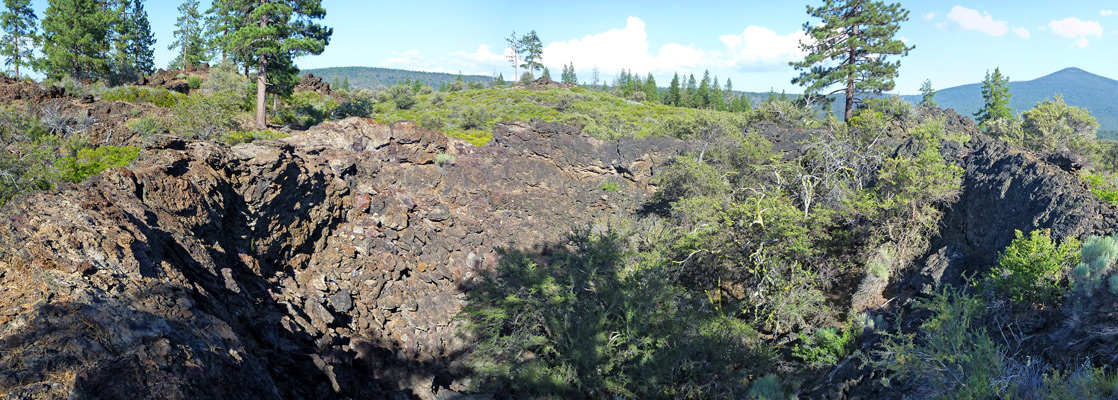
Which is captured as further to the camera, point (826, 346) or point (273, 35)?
point (273, 35)

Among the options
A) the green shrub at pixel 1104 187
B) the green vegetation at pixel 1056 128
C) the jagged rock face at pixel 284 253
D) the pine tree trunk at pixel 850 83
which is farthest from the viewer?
the green vegetation at pixel 1056 128

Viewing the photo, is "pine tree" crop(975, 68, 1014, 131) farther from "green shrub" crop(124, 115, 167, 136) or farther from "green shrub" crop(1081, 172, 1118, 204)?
"green shrub" crop(124, 115, 167, 136)

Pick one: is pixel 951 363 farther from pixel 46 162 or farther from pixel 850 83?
pixel 850 83

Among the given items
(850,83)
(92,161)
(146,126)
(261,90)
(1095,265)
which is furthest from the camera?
(850,83)

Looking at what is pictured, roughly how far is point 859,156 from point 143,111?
1914 centimetres

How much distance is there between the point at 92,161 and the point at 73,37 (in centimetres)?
2437

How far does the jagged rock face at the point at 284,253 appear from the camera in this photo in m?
3.73

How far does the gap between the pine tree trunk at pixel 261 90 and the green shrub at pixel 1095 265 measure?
64.0 feet

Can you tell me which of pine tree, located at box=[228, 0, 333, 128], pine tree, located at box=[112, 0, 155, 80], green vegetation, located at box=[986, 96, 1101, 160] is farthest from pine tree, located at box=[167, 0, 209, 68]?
green vegetation, located at box=[986, 96, 1101, 160]

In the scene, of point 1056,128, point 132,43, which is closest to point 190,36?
point 132,43

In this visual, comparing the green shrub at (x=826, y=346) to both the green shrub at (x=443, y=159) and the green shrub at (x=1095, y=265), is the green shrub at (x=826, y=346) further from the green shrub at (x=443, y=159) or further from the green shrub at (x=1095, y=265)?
the green shrub at (x=443, y=159)

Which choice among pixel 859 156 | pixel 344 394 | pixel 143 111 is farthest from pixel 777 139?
pixel 143 111

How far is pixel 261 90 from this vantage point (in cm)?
1678

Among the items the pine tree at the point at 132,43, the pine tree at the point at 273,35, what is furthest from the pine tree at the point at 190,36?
the pine tree at the point at 273,35
